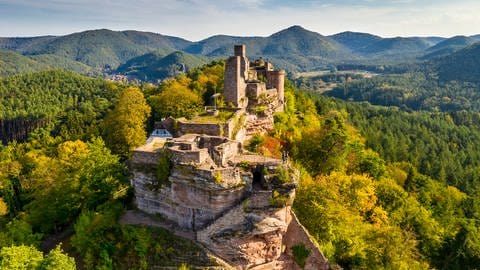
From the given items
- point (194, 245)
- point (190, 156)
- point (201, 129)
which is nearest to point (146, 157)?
point (190, 156)

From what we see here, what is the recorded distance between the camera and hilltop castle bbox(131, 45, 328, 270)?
28.2 meters

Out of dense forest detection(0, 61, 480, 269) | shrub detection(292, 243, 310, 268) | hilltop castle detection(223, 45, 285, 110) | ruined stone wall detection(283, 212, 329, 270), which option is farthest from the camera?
hilltop castle detection(223, 45, 285, 110)

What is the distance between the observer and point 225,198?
92.9ft

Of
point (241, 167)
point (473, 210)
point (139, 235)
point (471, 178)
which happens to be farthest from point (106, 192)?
point (471, 178)

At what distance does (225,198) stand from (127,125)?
3069 centimetres

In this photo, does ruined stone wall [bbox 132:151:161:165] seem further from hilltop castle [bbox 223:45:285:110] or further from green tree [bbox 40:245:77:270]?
hilltop castle [bbox 223:45:285:110]

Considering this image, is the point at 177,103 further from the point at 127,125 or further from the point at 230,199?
the point at 230,199

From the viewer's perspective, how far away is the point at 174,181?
29562 mm

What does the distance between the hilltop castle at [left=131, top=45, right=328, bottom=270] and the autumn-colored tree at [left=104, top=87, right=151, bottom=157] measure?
21.6 metres

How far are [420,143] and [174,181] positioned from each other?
93742 millimetres

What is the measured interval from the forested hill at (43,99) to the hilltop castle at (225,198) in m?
81.0

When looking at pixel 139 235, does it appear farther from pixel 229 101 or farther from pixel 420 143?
pixel 420 143

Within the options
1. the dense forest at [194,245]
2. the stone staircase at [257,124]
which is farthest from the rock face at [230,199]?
the stone staircase at [257,124]

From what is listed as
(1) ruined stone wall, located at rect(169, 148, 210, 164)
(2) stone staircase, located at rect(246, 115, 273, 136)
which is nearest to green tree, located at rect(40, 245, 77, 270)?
(1) ruined stone wall, located at rect(169, 148, 210, 164)
